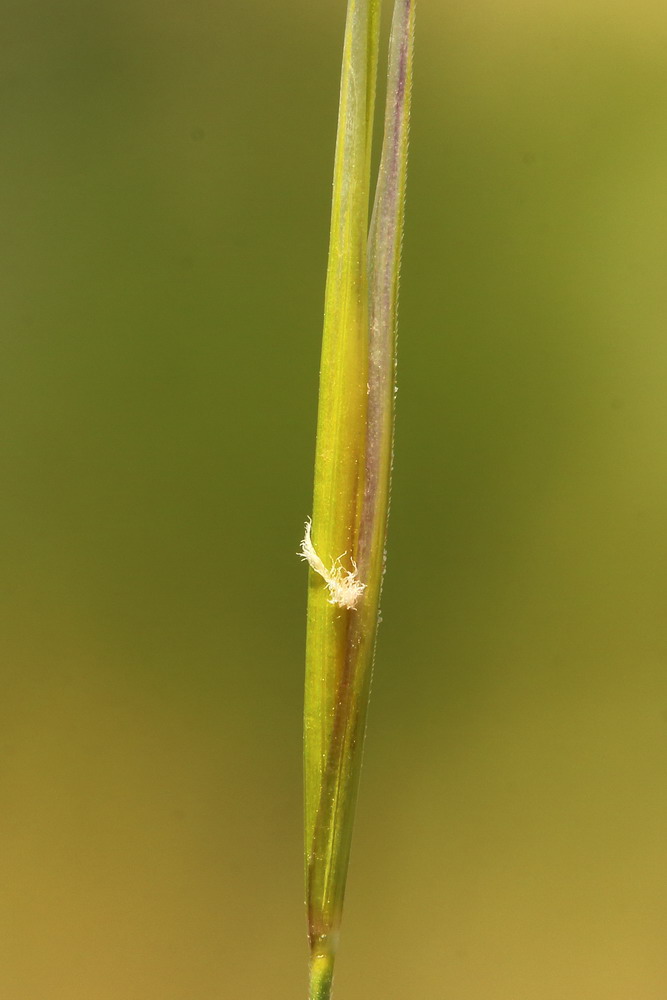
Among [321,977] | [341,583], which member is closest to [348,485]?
[341,583]

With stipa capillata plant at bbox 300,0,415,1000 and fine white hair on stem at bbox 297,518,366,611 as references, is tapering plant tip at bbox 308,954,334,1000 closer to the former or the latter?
stipa capillata plant at bbox 300,0,415,1000

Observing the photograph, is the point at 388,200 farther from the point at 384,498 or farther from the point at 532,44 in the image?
the point at 532,44

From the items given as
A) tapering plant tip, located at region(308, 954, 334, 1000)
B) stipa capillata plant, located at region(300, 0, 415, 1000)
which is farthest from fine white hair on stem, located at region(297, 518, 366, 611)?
tapering plant tip, located at region(308, 954, 334, 1000)

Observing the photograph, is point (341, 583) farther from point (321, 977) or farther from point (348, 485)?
point (321, 977)

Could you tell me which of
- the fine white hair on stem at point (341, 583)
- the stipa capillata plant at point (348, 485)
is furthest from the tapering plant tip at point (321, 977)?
the fine white hair on stem at point (341, 583)

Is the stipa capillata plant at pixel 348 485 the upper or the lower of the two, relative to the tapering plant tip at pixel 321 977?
upper

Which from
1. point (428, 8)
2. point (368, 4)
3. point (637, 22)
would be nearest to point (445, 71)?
point (428, 8)

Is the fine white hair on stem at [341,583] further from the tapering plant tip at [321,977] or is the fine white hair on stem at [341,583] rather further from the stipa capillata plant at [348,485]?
the tapering plant tip at [321,977]
